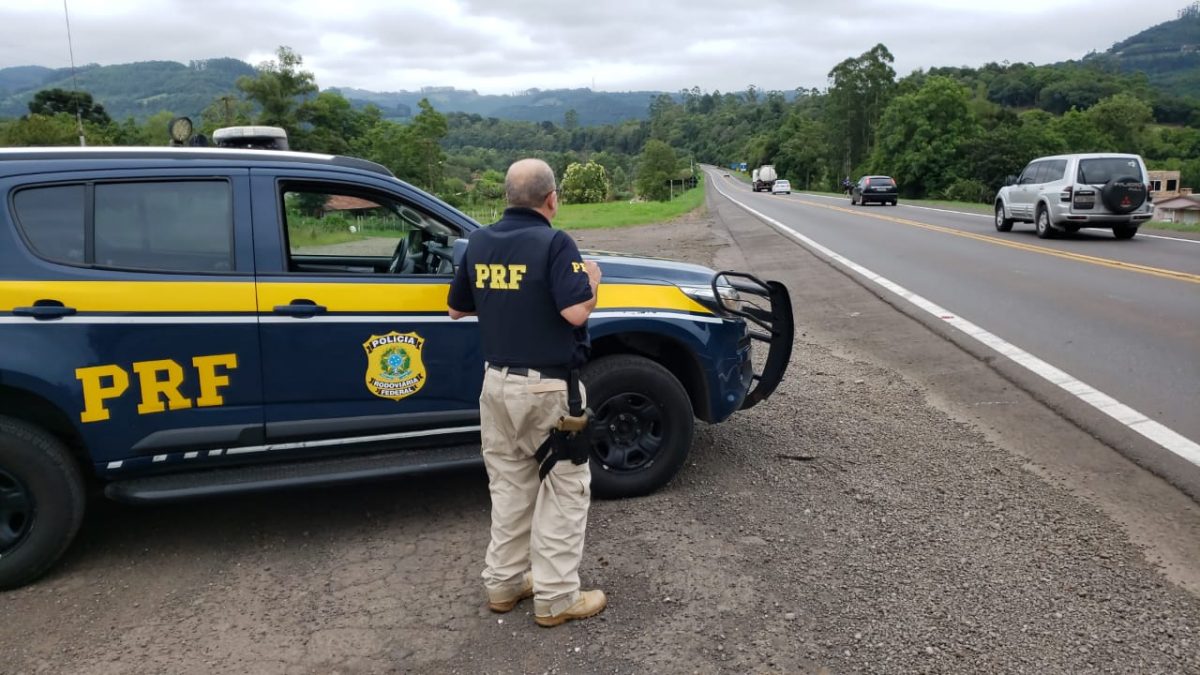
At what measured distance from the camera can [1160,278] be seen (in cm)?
1159

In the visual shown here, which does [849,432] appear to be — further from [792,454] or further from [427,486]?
[427,486]

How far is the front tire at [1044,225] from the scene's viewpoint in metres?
18.2

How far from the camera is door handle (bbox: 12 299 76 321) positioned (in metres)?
3.59

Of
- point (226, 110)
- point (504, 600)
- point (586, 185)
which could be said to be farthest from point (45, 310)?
point (586, 185)

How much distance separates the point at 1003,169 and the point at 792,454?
77387 mm

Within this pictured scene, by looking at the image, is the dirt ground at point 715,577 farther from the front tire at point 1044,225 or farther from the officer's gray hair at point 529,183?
the front tire at point 1044,225

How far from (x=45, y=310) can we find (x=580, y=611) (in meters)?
2.65

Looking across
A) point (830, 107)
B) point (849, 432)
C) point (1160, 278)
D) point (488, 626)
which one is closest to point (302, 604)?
point (488, 626)

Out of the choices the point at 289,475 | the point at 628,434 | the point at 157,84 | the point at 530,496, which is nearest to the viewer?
the point at 530,496

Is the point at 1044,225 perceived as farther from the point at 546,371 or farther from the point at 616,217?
the point at 546,371

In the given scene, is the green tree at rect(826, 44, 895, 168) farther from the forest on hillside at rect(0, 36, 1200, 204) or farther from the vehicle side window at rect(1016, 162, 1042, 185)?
the vehicle side window at rect(1016, 162, 1042, 185)

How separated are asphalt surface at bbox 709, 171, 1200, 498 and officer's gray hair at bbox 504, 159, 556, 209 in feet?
12.3

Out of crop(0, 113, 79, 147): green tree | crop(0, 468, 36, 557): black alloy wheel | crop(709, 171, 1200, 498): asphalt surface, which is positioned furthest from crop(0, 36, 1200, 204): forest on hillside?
crop(0, 468, 36, 557): black alloy wheel

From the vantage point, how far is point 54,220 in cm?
379
